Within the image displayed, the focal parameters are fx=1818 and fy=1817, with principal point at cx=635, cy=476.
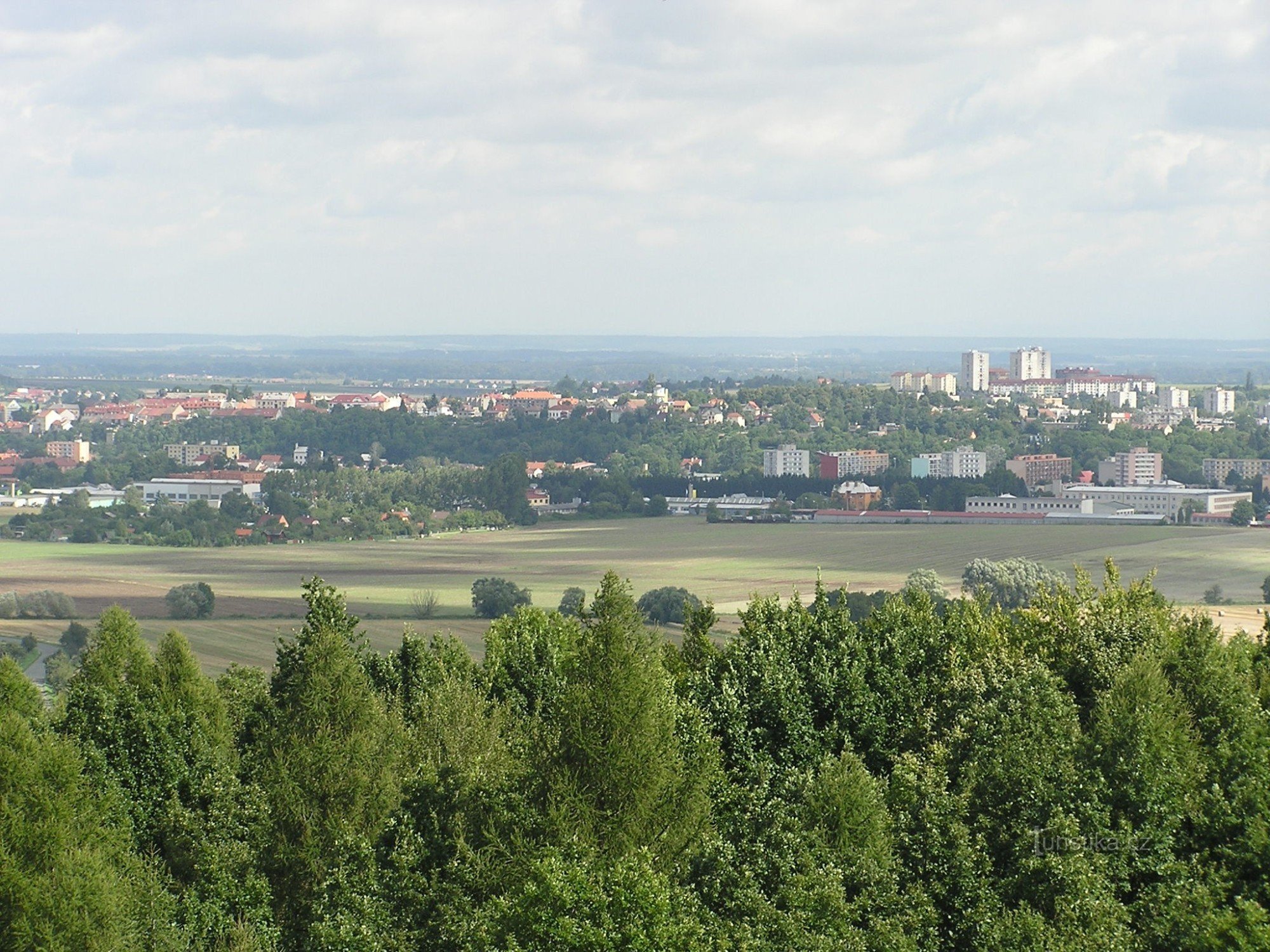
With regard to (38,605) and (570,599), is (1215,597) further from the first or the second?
(38,605)

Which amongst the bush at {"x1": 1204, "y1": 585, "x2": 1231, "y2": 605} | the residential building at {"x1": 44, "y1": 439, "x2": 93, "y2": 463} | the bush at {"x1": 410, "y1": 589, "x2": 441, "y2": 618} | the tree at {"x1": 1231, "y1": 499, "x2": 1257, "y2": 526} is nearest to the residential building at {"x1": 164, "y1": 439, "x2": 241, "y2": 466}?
the residential building at {"x1": 44, "y1": 439, "x2": 93, "y2": 463}

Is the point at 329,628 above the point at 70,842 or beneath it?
above

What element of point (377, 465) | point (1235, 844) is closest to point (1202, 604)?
point (1235, 844)

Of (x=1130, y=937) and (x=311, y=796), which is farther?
(x=311, y=796)

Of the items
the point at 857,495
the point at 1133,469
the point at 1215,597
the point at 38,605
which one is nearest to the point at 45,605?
the point at 38,605

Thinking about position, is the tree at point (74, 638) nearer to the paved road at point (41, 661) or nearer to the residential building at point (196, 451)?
the paved road at point (41, 661)

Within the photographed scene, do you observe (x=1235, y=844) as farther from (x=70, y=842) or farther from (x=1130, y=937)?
(x=70, y=842)

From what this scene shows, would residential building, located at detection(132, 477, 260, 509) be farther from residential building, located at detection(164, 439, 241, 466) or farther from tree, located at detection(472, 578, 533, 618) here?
tree, located at detection(472, 578, 533, 618)
